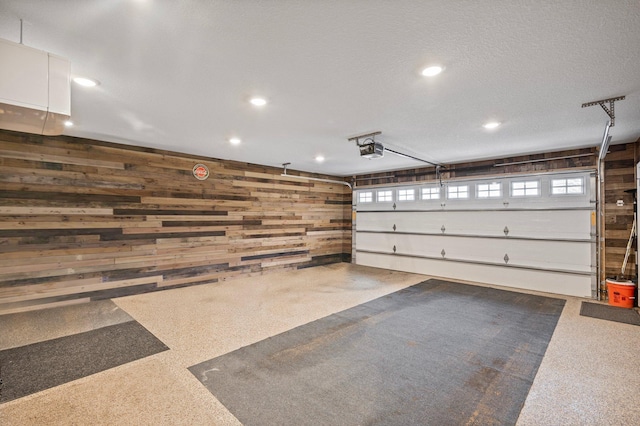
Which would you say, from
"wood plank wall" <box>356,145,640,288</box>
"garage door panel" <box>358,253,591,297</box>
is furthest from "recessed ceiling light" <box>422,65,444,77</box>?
"garage door panel" <box>358,253,591,297</box>

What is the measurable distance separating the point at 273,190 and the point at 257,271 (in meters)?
1.89

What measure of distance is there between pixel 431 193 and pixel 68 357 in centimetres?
660

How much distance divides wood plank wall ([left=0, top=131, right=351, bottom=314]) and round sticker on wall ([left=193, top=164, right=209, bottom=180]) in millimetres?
86

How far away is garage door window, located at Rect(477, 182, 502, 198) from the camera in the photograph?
5.80m

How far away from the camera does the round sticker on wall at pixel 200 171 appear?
5.58 m

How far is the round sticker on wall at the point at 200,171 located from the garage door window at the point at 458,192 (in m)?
5.15

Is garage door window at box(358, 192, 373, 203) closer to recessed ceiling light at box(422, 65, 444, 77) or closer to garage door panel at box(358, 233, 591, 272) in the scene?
garage door panel at box(358, 233, 591, 272)

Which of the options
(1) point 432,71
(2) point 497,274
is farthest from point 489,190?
(1) point 432,71

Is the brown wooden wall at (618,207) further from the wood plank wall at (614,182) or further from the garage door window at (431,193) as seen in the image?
the garage door window at (431,193)

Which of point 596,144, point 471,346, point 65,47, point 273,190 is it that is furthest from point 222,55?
point 596,144

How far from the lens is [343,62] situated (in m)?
2.15

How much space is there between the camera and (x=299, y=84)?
8.29ft

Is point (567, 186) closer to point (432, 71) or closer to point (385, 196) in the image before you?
point (385, 196)

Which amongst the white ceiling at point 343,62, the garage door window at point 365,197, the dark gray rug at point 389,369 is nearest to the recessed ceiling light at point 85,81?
the white ceiling at point 343,62
